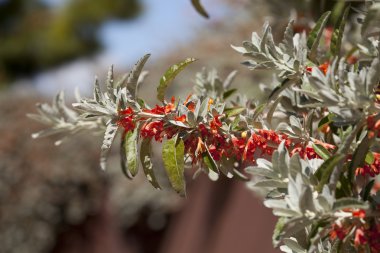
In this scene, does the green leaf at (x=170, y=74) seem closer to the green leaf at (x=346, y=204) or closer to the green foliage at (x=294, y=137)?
the green foliage at (x=294, y=137)

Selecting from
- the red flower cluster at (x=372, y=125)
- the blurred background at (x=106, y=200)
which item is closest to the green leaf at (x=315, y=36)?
the red flower cluster at (x=372, y=125)

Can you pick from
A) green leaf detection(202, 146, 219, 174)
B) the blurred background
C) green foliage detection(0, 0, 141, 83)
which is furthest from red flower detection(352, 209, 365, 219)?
green foliage detection(0, 0, 141, 83)

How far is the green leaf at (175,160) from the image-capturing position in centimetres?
144

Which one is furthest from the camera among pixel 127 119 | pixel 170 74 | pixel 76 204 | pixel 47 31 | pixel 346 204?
pixel 47 31

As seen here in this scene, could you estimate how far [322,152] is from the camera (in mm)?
1398

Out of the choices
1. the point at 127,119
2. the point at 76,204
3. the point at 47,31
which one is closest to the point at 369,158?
the point at 127,119

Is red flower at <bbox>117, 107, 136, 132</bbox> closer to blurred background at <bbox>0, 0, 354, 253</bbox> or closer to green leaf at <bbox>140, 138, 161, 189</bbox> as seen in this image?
green leaf at <bbox>140, 138, 161, 189</bbox>

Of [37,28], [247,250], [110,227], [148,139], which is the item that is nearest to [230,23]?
[110,227]

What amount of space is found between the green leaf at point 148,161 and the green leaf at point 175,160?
100 millimetres

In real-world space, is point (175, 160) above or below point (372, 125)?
below

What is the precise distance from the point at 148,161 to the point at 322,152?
428 mm

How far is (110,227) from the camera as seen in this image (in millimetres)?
7258

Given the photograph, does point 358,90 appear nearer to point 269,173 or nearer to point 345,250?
point 269,173

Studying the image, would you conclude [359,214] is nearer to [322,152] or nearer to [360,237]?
[360,237]
